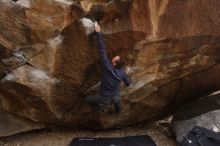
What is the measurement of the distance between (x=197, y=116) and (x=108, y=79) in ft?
8.27

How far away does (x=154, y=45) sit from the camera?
7434 mm

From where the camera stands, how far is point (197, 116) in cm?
850

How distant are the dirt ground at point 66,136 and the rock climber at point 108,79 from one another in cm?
143

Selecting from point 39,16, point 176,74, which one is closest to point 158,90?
point 176,74

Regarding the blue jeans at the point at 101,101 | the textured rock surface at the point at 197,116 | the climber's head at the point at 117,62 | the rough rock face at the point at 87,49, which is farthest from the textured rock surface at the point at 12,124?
the textured rock surface at the point at 197,116

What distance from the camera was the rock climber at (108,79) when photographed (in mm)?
6895

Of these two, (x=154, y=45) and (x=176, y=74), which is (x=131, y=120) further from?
(x=154, y=45)

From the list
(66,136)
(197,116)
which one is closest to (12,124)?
(66,136)

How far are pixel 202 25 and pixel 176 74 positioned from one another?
4.05 ft

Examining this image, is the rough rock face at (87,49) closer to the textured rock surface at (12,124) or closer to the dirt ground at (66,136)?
the textured rock surface at (12,124)

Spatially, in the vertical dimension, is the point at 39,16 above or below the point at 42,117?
above

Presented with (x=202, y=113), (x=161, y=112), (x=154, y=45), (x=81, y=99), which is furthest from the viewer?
(x=161, y=112)

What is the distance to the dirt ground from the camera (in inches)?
337

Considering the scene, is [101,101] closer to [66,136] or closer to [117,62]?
[117,62]
